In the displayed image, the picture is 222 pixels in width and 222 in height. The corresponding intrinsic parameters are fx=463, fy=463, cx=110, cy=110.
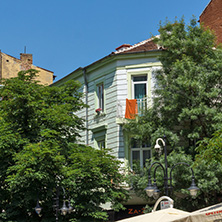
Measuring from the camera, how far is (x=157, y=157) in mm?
22156

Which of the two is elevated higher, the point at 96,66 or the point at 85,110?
the point at 96,66

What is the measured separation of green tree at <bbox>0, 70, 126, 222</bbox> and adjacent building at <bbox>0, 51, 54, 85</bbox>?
21.6 m

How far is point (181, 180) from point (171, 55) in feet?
20.7

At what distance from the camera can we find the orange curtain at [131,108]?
23961 millimetres

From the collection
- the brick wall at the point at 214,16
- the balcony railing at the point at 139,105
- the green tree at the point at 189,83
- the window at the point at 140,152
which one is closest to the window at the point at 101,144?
the window at the point at 140,152

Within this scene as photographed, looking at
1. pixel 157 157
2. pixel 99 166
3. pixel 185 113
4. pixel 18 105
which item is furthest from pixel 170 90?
pixel 18 105

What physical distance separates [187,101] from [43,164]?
24.5ft

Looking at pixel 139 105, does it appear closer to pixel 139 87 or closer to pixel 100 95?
pixel 139 87

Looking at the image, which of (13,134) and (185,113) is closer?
(13,134)

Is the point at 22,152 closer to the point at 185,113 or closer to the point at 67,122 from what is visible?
the point at 67,122

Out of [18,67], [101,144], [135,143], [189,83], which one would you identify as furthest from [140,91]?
[18,67]

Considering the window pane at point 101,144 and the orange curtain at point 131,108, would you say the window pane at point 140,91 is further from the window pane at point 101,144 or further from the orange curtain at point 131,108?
the window pane at point 101,144

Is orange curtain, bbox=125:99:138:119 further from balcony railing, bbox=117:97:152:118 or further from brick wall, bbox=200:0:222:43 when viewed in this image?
brick wall, bbox=200:0:222:43

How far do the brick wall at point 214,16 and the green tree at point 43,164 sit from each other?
40.7ft
